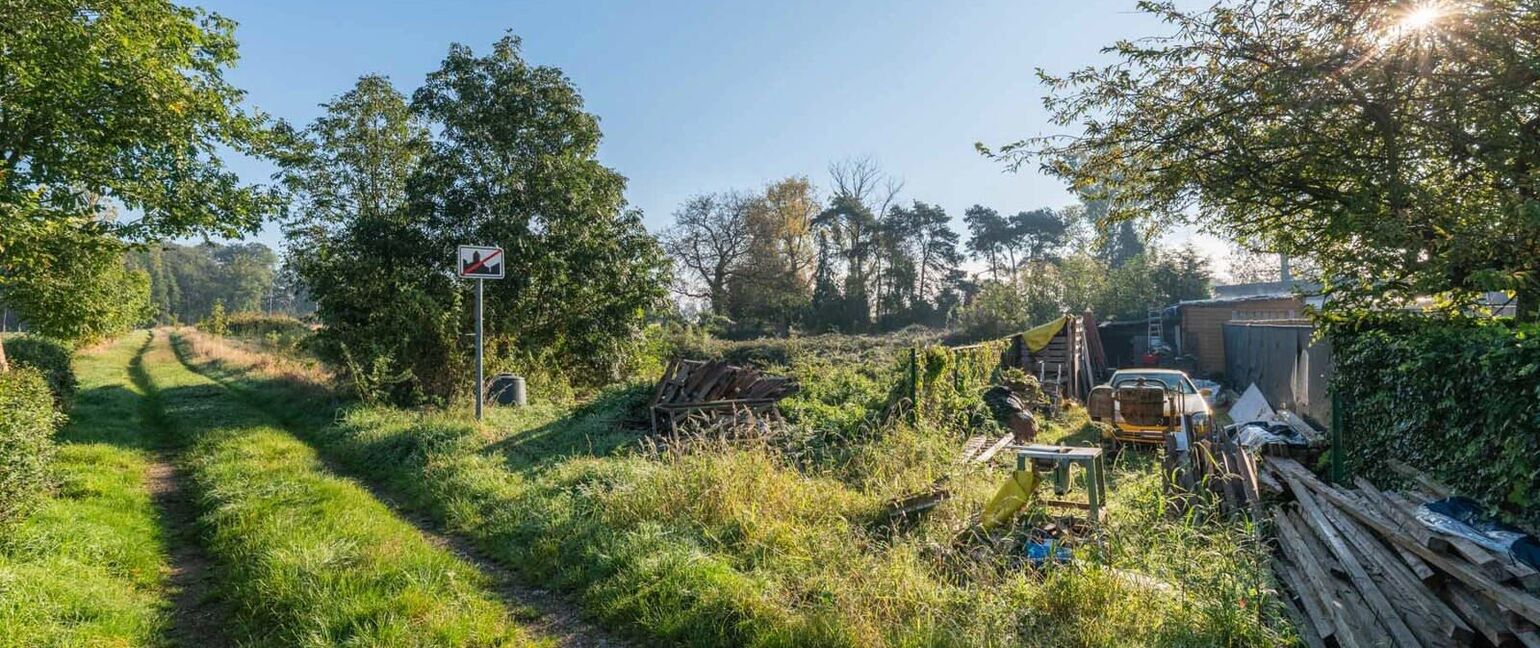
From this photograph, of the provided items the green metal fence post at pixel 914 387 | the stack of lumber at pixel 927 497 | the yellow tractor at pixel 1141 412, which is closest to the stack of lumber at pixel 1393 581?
the stack of lumber at pixel 927 497

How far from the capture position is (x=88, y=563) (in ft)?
Result: 15.9

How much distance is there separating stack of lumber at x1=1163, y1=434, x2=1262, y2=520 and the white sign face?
347 inches

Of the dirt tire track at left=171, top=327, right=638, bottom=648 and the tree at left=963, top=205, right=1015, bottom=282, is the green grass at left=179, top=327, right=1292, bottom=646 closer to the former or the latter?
the dirt tire track at left=171, top=327, right=638, bottom=648

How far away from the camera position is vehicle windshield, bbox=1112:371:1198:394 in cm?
1165

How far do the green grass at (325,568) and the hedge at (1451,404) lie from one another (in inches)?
224

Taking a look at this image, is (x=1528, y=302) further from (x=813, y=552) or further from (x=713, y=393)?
(x=713, y=393)

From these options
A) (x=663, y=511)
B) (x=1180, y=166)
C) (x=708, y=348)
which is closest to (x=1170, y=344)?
(x=708, y=348)

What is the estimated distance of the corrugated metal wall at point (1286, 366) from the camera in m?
9.73

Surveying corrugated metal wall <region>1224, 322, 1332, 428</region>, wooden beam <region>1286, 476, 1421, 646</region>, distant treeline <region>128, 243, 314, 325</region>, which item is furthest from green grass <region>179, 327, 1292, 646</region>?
distant treeline <region>128, 243, 314, 325</region>

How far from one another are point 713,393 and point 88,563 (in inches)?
287

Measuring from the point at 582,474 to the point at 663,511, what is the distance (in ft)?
6.05

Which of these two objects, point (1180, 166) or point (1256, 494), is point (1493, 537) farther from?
point (1180, 166)

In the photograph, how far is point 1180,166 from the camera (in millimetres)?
7355

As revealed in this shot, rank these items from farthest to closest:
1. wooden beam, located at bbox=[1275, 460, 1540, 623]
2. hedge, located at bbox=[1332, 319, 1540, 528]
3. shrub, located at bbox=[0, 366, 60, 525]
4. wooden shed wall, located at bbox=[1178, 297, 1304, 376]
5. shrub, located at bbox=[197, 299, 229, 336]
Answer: shrub, located at bbox=[197, 299, 229, 336], wooden shed wall, located at bbox=[1178, 297, 1304, 376], shrub, located at bbox=[0, 366, 60, 525], hedge, located at bbox=[1332, 319, 1540, 528], wooden beam, located at bbox=[1275, 460, 1540, 623]
